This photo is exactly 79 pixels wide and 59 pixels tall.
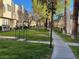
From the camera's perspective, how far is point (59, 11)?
73.8 meters

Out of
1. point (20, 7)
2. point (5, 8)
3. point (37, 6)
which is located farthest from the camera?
point (20, 7)

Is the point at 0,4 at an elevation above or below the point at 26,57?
above

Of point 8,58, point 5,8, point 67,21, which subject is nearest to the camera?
point 8,58

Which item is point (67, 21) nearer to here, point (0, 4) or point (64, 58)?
point (0, 4)

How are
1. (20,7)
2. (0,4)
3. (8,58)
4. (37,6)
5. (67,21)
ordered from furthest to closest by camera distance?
(20,7) < (37,6) < (0,4) < (67,21) < (8,58)

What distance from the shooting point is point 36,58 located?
14.7 m

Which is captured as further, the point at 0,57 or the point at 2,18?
the point at 2,18

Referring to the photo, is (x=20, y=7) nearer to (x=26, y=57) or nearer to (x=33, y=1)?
(x=33, y=1)

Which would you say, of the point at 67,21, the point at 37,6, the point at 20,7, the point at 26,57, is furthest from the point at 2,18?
the point at 26,57

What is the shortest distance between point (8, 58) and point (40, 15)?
63.0 meters

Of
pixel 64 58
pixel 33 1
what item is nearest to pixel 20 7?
pixel 33 1

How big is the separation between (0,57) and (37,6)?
6252 centimetres

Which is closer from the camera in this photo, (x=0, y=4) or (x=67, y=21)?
(x=67, y=21)

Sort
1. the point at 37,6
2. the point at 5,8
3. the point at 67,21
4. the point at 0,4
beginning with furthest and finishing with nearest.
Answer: the point at 37,6 → the point at 5,8 → the point at 0,4 → the point at 67,21
